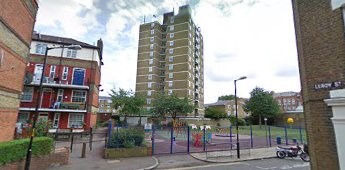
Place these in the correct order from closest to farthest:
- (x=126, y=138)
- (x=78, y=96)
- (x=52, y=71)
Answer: (x=126, y=138), (x=52, y=71), (x=78, y=96)

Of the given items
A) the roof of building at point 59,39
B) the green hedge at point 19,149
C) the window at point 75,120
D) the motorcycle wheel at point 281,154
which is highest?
the roof of building at point 59,39

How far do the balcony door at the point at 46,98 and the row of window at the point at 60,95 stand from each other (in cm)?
92

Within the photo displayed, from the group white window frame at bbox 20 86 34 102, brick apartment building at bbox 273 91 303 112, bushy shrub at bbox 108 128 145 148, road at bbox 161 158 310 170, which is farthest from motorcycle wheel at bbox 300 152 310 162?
brick apartment building at bbox 273 91 303 112

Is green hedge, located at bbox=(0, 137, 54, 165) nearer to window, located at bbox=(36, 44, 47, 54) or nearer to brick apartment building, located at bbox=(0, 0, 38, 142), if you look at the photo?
brick apartment building, located at bbox=(0, 0, 38, 142)

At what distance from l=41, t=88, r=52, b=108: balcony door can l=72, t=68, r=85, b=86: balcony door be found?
3.10 metres

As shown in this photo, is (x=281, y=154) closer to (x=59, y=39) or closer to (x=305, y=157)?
(x=305, y=157)

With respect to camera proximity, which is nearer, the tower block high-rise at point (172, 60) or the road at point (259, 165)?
the road at point (259, 165)

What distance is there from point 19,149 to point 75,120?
18.6 m

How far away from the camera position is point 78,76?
89.6 feet

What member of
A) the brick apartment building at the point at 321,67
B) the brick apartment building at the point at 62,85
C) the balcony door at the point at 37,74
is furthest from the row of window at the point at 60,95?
the brick apartment building at the point at 321,67

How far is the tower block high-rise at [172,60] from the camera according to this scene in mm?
59469

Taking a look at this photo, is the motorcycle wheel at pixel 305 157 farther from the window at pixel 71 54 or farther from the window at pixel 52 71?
the window at pixel 52 71

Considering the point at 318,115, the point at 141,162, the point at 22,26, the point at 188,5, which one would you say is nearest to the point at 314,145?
the point at 318,115

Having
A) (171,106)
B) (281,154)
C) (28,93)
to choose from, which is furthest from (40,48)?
(281,154)
